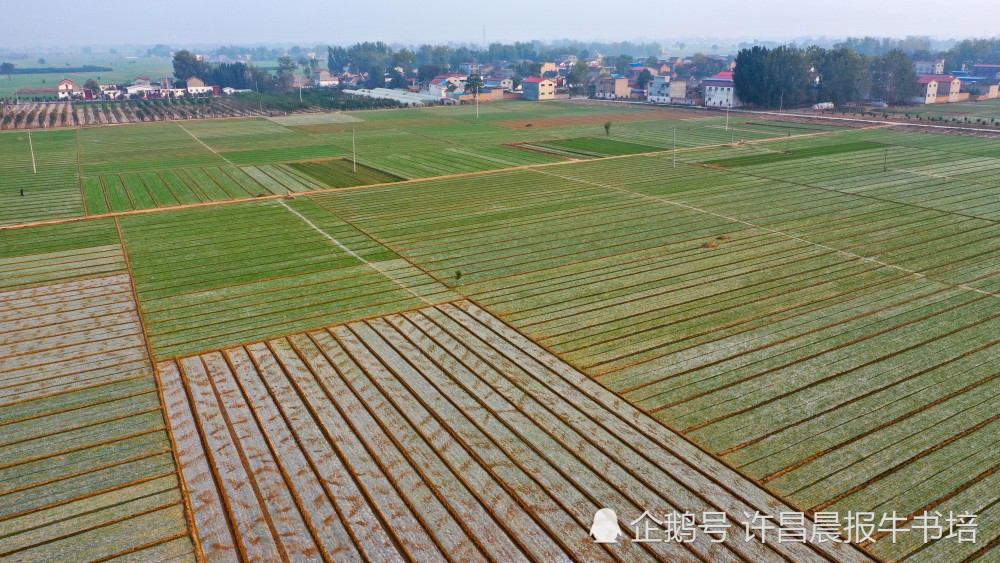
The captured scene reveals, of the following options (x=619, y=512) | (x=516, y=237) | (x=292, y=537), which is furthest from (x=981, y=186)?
(x=292, y=537)

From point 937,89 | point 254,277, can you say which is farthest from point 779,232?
point 937,89

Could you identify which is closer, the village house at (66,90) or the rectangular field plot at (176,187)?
the rectangular field plot at (176,187)

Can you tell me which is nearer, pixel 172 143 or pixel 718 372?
pixel 718 372

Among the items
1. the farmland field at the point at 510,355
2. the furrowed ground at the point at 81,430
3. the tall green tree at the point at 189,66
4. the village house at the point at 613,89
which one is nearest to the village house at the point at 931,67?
the village house at the point at 613,89

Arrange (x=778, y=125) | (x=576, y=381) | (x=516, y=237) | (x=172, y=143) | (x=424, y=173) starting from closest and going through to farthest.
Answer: (x=576, y=381) < (x=516, y=237) < (x=424, y=173) < (x=172, y=143) < (x=778, y=125)

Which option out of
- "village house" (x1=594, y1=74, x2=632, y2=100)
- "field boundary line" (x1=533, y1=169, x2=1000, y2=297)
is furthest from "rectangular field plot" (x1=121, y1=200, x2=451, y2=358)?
"village house" (x1=594, y1=74, x2=632, y2=100)

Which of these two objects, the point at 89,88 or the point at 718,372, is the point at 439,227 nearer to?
the point at 718,372

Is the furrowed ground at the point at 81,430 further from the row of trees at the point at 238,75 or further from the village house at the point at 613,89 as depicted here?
the row of trees at the point at 238,75

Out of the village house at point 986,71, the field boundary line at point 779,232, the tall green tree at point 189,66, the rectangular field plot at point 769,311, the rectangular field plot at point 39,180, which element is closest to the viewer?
the rectangular field plot at point 769,311
